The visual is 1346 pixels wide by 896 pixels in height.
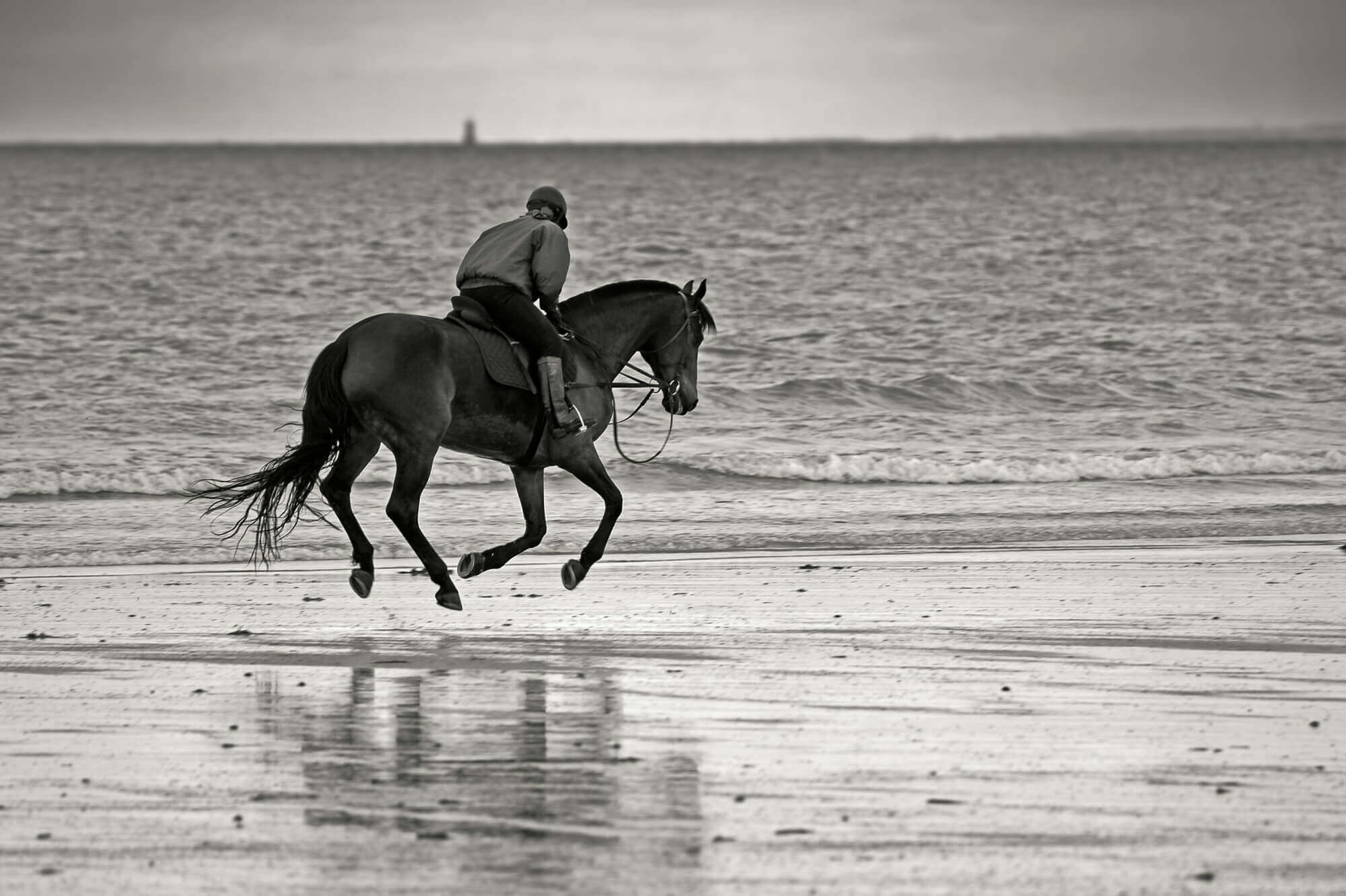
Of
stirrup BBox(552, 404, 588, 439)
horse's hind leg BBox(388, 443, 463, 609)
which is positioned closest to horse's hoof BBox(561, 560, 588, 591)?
horse's hind leg BBox(388, 443, 463, 609)

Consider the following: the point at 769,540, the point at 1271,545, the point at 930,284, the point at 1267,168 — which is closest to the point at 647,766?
the point at 769,540

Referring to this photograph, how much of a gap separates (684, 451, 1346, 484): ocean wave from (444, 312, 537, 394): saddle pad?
6451 mm

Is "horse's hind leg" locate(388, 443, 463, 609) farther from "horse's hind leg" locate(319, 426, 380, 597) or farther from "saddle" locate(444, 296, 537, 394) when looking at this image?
"saddle" locate(444, 296, 537, 394)

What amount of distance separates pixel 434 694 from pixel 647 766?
152 centimetres

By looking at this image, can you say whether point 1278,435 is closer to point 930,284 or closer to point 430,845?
point 430,845

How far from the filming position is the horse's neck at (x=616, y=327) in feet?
34.1

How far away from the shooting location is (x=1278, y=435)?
1902 cm

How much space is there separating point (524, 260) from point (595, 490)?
1457 mm

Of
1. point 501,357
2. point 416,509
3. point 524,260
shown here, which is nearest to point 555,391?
point 501,357

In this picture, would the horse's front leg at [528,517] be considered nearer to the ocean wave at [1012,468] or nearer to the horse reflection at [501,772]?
the horse reflection at [501,772]

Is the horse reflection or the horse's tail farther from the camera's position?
the horse's tail

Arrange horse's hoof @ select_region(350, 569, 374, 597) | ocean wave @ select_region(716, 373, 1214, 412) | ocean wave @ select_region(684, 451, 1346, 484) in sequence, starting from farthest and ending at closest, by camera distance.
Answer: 1. ocean wave @ select_region(716, 373, 1214, 412)
2. ocean wave @ select_region(684, 451, 1346, 484)
3. horse's hoof @ select_region(350, 569, 374, 597)

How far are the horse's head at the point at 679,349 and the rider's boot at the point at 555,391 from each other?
0.98m

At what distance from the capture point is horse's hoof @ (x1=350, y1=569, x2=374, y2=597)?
9.43 m
